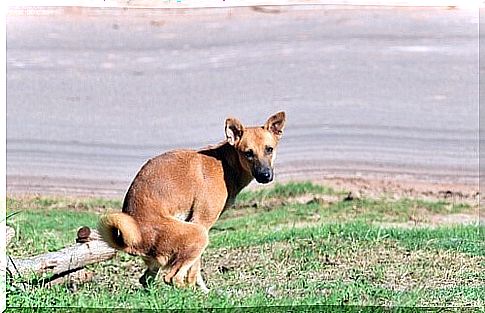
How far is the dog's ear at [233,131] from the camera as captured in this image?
545 cm

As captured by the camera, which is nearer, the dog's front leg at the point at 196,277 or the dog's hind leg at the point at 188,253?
the dog's hind leg at the point at 188,253

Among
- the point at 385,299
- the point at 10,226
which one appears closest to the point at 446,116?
the point at 385,299

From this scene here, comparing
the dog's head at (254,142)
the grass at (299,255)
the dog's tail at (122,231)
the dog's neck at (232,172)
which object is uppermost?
the dog's head at (254,142)

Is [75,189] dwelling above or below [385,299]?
above

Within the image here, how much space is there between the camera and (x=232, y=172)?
5527 mm

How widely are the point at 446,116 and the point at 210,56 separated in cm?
140

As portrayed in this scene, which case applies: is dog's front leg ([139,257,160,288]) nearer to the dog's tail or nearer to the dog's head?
the dog's tail

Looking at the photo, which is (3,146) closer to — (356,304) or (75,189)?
(75,189)

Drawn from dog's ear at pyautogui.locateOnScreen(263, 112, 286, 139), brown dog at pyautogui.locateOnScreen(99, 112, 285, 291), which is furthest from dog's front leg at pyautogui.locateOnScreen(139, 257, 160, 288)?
dog's ear at pyautogui.locateOnScreen(263, 112, 286, 139)

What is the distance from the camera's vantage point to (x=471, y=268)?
5.76 metres

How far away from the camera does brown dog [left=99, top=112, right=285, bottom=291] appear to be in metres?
5.39

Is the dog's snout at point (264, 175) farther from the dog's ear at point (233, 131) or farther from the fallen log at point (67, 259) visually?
the fallen log at point (67, 259)

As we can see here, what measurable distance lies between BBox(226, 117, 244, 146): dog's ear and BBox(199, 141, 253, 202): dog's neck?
0.20 feet

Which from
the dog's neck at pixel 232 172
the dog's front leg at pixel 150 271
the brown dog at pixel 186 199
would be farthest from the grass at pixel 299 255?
the dog's neck at pixel 232 172
